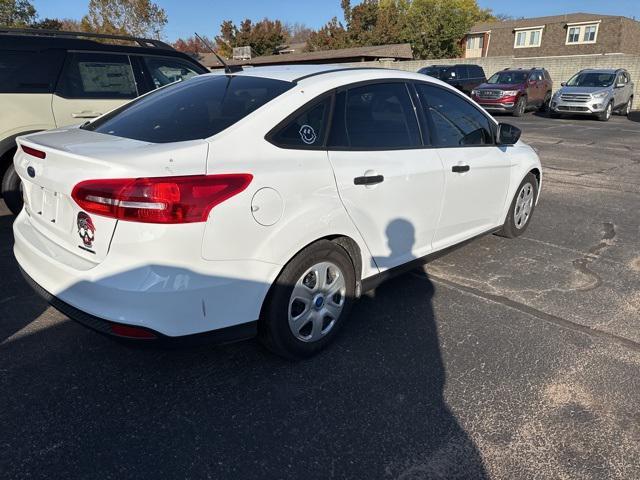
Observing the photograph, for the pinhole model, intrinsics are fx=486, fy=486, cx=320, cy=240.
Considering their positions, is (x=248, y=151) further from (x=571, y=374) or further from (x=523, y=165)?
(x=523, y=165)

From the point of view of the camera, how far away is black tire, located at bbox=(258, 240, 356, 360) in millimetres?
2588

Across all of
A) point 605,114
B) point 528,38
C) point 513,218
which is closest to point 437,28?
point 528,38

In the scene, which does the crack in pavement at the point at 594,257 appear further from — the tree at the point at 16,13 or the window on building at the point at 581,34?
the window on building at the point at 581,34

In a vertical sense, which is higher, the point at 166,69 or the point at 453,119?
the point at 166,69

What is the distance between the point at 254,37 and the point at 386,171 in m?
60.2

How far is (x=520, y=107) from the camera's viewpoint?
19.7 metres

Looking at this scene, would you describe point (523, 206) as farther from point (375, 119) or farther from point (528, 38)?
point (528, 38)

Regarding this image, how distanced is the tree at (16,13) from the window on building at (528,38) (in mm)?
43567

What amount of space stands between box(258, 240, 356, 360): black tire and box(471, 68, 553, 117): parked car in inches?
735

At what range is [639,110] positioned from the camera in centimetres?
2294

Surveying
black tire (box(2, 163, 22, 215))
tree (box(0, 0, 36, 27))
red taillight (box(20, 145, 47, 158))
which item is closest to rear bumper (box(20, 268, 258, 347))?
red taillight (box(20, 145, 47, 158))

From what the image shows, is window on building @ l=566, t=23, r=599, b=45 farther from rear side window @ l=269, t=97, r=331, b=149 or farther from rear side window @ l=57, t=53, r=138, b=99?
rear side window @ l=269, t=97, r=331, b=149

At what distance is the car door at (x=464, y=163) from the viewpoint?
3648 mm

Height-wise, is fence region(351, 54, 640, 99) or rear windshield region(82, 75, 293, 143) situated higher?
fence region(351, 54, 640, 99)
